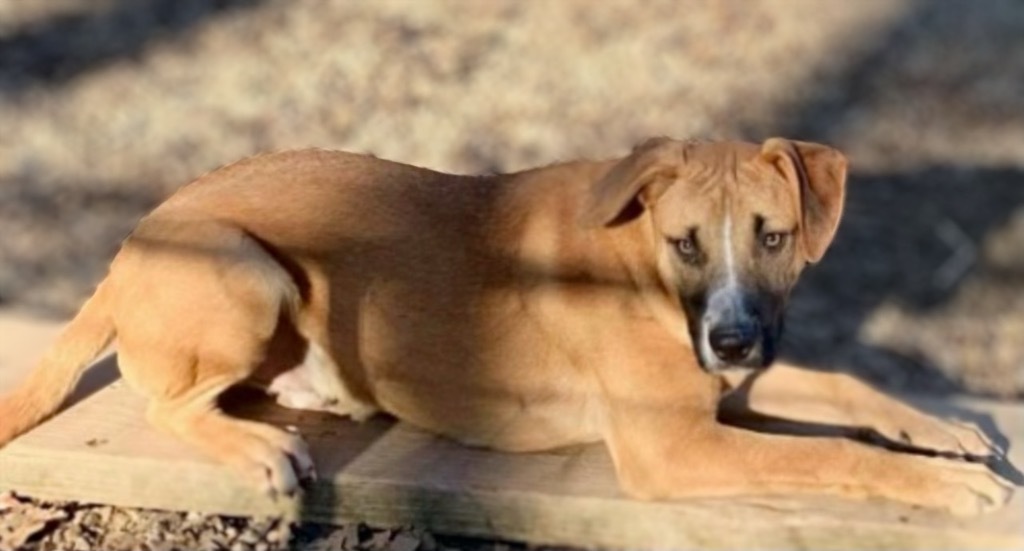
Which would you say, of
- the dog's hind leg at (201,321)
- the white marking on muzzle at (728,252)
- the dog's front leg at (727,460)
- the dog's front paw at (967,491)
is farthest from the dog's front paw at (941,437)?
the dog's hind leg at (201,321)

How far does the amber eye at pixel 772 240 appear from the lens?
4539 millimetres

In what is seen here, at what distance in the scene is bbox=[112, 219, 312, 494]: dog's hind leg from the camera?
15.8ft

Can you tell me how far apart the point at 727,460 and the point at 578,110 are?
407 centimetres

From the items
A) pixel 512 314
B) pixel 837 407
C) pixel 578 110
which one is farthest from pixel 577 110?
pixel 512 314

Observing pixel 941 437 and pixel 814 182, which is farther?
pixel 941 437

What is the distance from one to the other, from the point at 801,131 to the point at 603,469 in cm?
390

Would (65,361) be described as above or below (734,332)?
below

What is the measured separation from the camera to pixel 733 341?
441 cm

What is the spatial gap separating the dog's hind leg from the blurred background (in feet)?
6.51

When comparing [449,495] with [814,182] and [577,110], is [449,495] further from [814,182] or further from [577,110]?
[577,110]

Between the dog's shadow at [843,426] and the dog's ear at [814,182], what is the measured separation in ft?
2.32

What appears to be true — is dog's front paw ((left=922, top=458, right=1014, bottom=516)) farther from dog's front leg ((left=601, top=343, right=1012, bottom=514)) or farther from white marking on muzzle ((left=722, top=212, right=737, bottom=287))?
white marking on muzzle ((left=722, top=212, right=737, bottom=287))

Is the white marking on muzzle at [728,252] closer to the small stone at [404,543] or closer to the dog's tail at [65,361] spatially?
the small stone at [404,543]

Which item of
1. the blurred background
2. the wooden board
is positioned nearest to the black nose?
the wooden board
